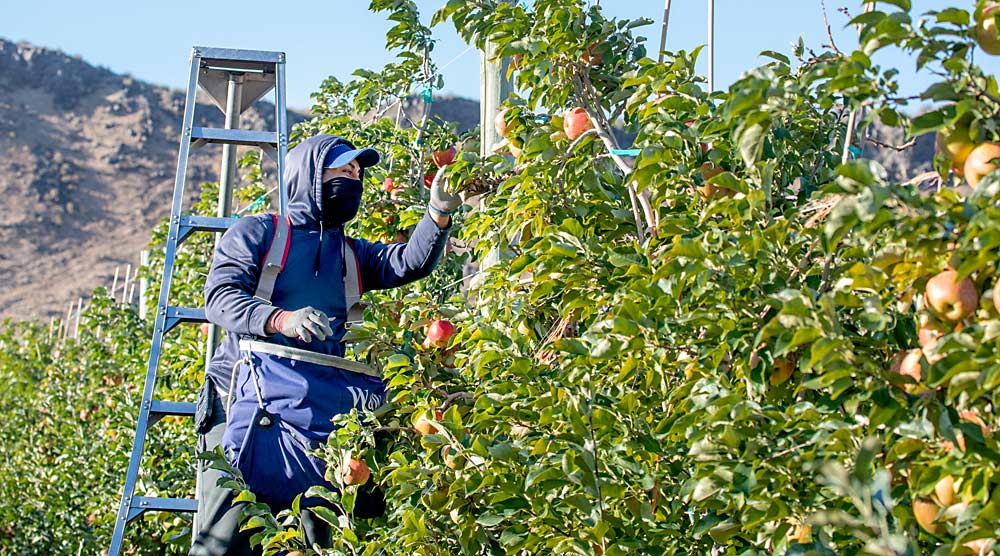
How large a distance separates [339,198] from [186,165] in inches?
24.7

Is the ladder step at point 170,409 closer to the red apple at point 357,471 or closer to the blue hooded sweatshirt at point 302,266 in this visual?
the blue hooded sweatshirt at point 302,266

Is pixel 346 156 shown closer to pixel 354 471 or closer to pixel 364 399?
pixel 364 399

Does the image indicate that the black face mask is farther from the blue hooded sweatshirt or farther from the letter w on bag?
the letter w on bag

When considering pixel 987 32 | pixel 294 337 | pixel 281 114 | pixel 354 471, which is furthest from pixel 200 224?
pixel 987 32

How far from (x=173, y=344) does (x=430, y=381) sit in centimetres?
405

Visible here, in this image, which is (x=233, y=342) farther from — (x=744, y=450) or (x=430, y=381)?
(x=744, y=450)

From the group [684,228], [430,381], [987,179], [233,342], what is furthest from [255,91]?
[987,179]

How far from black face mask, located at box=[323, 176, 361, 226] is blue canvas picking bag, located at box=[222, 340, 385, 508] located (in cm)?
47

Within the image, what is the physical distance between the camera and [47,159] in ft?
119

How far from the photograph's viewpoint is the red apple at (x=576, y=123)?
2793 millimetres

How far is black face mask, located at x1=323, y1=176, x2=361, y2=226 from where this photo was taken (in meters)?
3.53

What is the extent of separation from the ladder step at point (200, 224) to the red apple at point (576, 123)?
54.4 inches

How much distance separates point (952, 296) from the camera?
1639 mm

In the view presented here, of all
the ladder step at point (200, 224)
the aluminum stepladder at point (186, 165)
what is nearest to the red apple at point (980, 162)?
the aluminum stepladder at point (186, 165)
